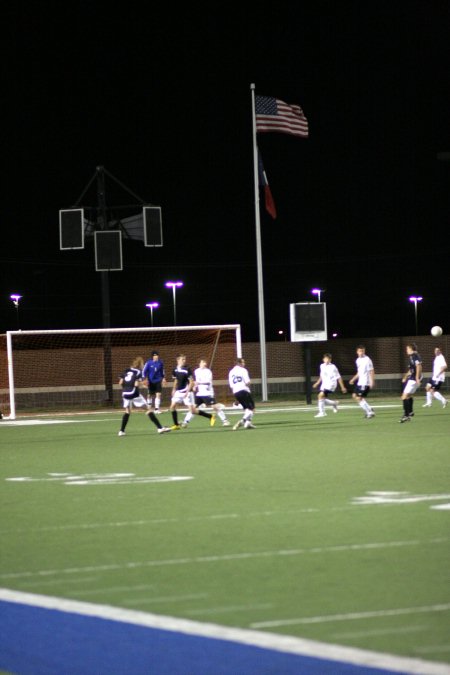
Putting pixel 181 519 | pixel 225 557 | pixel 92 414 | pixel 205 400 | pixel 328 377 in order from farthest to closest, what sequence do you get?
pixel 92 414
pixel 328 377
pixel 205 400
pixel 181 519
pixel 225 557

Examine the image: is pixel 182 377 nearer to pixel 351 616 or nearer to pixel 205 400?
pixel 205 400

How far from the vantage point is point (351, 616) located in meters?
7.22

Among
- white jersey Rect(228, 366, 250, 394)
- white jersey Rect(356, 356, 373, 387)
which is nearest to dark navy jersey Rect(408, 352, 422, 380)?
white jersey Rect(356, 356, 373, 387)

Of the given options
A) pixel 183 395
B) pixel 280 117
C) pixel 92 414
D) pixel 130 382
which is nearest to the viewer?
pixel 130 382

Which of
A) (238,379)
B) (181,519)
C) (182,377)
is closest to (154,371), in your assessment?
(182,377)

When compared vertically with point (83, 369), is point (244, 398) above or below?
below

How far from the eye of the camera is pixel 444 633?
6688mm

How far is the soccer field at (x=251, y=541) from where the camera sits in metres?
7.14

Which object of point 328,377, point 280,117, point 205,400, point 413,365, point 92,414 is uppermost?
point 280,117

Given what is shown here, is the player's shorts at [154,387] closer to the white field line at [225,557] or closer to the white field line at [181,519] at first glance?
the white field line at [181,519]

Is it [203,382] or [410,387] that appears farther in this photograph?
[203,382]

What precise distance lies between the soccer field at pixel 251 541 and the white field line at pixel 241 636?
29 mm

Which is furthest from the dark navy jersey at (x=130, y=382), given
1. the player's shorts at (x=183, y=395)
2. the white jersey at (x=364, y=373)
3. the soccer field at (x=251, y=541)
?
the white jersey at (x=364, y=373)

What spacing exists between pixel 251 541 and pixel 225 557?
2.94 ft
